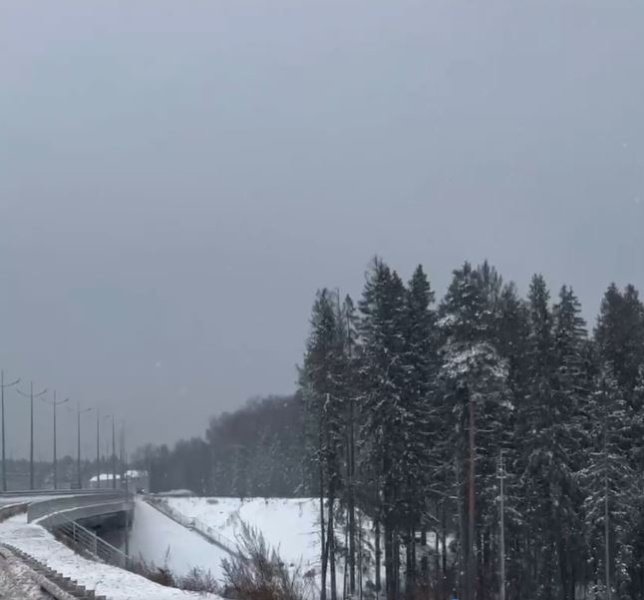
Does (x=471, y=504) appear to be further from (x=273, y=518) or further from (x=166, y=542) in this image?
(x=273, y=518)

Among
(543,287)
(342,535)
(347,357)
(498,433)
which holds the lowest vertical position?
A: (342,535)

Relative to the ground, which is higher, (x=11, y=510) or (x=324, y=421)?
(x=324, y=421)

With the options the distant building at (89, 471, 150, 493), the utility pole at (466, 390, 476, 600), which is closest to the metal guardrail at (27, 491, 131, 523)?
the utility pole at (466, 390, 476, 600)

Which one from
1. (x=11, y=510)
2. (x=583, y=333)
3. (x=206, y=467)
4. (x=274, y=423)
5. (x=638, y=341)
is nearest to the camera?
(x=11, y=510)

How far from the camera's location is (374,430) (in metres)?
51.7

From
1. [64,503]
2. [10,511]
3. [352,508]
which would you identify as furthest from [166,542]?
[352,508]

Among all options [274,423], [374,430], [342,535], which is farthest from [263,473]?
[374,430]

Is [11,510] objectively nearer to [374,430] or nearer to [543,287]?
[374,430]

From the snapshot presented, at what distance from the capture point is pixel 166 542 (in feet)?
258

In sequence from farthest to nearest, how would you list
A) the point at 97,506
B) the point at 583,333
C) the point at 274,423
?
the point at 274,423 → the point at 97,506 → the point at 583,333

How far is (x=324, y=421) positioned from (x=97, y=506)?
80.3ft

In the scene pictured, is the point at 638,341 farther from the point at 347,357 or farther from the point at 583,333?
the point at 347,357

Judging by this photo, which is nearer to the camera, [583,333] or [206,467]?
[583,333]

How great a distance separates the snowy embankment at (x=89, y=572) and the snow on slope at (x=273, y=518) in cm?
3155
